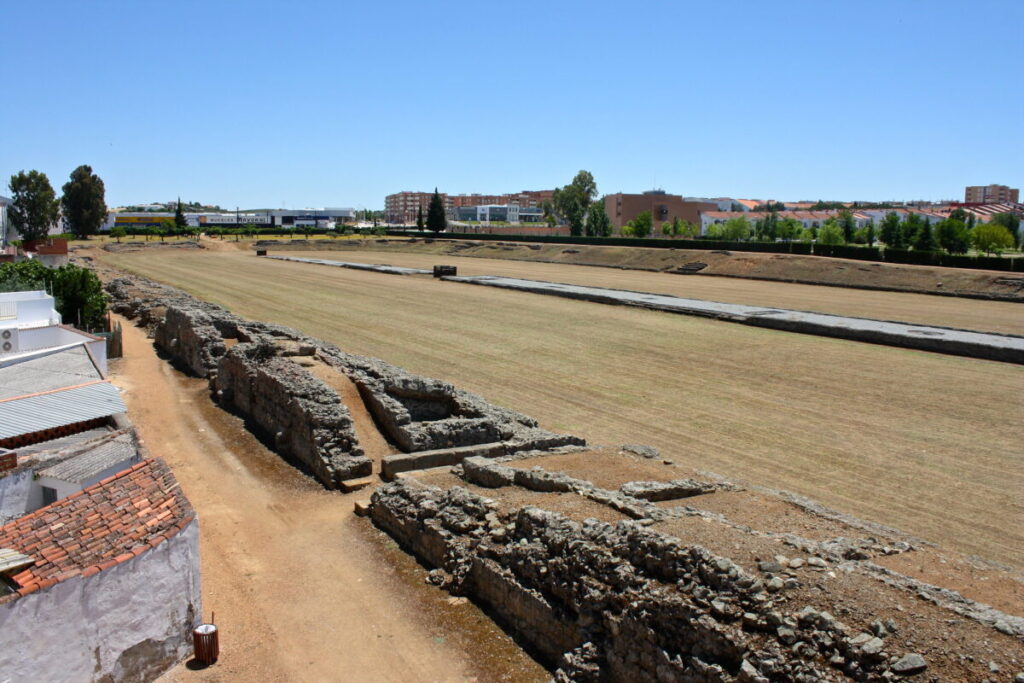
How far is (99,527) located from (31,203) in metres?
89.6

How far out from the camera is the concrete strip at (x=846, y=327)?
26453mm

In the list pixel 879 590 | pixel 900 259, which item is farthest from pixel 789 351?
pixel 900 259

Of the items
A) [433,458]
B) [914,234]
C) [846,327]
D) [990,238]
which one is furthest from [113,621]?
[914,234]

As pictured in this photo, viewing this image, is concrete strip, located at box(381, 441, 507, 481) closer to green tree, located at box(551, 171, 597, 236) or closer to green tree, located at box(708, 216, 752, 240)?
green tree, located at box(708, 216, 752, 240)

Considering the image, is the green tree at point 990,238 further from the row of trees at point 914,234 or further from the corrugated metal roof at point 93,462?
the corrugated metal roof at point 93,462

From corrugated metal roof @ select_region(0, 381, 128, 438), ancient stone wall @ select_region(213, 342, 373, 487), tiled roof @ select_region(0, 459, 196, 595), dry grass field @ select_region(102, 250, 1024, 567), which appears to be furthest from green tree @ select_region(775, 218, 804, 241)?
tiled roof @ select_region(0, 459, 196, 595)

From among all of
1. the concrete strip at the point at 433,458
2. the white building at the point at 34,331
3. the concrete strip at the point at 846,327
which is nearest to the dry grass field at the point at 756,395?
the concrete strip at the point at 846,327

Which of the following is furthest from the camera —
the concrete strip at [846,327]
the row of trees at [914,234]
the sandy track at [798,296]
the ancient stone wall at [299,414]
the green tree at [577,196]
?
the green tree at [577,196]

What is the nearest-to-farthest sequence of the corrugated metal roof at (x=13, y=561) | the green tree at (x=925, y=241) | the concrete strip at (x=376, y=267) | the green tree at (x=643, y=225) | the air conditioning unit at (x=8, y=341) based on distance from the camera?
1. the corrugated metal roof at (x=13, y=561)
2. the air conditioning unit at (x=8, y=341)
3. the concrete strip at (x=376, y=267)
4. the green tree at (x=925, y=241)
5. the green tree at (x=643, y=225)

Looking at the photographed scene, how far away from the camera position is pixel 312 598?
9.73 meters

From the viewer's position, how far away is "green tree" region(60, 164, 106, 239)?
319 ft

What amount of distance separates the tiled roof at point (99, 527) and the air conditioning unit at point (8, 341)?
12518mm

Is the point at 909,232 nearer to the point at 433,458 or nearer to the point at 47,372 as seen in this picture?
the point at 433,458

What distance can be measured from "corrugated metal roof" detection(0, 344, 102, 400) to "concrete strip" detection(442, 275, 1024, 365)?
24642mm
